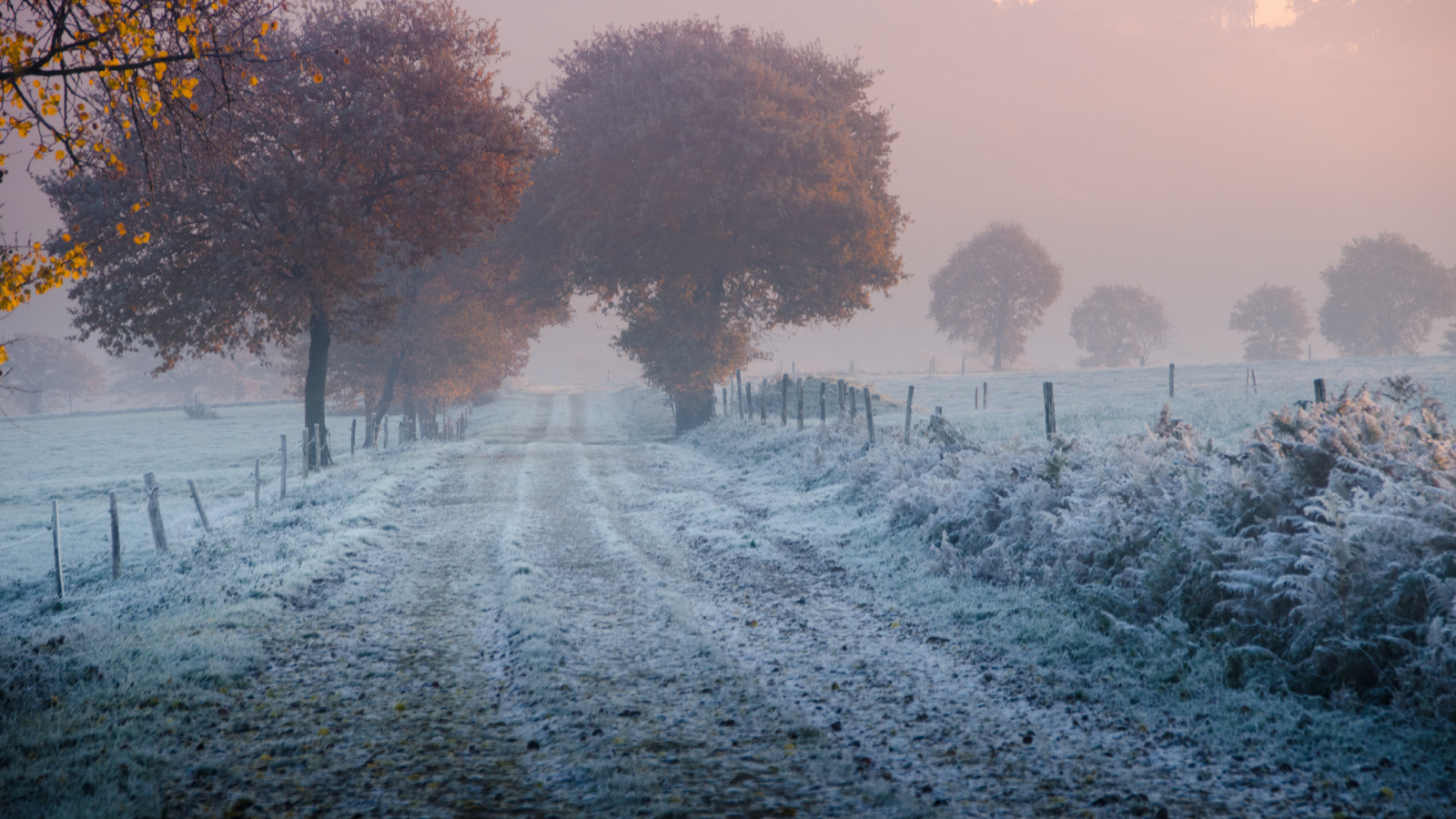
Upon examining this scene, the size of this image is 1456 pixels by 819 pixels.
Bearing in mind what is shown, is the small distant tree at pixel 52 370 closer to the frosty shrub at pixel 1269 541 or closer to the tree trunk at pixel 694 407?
the tree trunk at pixel 694 407

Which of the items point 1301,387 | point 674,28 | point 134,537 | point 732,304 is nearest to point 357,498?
point 134,537

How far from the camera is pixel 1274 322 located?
8881 centimetres

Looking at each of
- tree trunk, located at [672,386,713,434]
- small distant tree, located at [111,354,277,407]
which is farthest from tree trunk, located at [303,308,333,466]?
small distant tree, located at [111,354,277,407]

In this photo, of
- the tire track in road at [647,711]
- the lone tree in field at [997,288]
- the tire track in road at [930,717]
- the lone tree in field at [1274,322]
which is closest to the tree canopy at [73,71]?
the tire track in road at [647,711]

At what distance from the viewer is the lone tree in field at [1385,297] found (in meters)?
73.8

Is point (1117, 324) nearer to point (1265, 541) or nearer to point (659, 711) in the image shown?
point (1265, 541)

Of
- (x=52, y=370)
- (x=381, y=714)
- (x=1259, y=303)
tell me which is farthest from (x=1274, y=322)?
(x=52, y=370)

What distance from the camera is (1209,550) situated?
695 cm

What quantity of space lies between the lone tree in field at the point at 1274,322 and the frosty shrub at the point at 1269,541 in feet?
319

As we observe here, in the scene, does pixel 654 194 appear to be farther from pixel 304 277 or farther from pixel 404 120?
pixel 304 277

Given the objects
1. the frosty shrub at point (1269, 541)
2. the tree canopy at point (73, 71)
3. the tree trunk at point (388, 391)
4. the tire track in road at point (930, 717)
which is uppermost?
the tree canopy at point (73, 71)

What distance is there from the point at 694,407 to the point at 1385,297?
7845cm

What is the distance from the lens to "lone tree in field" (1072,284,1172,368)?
322 ft

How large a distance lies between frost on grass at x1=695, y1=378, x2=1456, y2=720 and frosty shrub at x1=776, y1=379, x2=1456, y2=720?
17 mm
